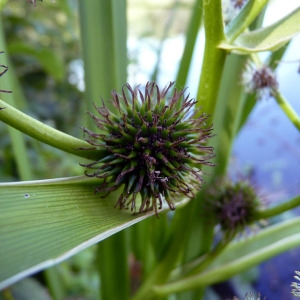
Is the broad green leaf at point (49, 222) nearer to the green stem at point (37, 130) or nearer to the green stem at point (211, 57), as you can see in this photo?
the green stem at point (37, 130)

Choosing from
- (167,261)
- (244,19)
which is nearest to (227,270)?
(167,261)

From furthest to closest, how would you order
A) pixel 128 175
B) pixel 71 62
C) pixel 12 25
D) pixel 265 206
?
pixel 71 62, pixel 12 25, pixel 265 206, pixel 128 175

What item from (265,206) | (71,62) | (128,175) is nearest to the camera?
(128,175)

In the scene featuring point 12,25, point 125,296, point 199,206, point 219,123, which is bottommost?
point 125,296

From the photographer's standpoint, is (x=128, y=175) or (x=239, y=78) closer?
(x=128, y=175)

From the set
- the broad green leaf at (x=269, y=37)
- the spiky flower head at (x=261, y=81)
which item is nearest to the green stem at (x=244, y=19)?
the broad green leaf at (x=269, y=37)

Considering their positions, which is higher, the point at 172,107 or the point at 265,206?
the point at 172,107

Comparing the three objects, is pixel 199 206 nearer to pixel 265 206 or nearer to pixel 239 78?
pixel 265 206

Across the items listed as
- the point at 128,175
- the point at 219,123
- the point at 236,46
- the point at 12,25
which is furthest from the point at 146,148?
the point at 12,25

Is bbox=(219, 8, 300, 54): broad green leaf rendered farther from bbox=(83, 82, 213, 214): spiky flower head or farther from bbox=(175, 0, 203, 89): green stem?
bbox=(175, 0, 203, 89): green stem
